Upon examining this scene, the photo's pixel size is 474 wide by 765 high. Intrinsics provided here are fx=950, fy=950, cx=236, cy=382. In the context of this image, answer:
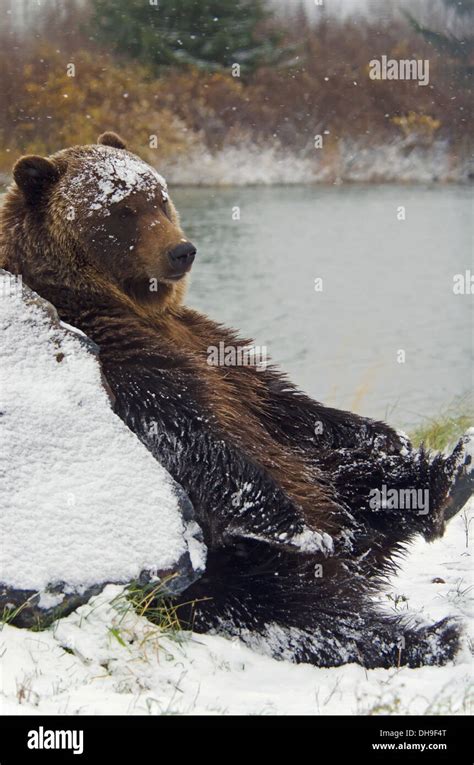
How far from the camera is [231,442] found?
13.4 feet

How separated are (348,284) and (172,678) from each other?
41.1 ft

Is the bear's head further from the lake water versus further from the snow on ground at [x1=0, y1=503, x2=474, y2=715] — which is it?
the lake water

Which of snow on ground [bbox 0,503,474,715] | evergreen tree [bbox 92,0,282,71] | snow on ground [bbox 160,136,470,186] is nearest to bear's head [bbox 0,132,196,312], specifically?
snow on ground [bbox 0,503,474,715]

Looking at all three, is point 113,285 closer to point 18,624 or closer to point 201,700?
point 18,624

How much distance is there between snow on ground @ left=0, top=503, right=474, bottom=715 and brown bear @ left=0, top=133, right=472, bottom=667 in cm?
16

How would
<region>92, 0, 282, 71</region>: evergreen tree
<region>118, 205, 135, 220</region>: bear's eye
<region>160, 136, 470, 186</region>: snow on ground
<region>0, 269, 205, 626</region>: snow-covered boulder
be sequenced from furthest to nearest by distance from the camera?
1. <region>160, 136, 470, 186</region>: snow on ground
2. <region>92, 0, 282, 71</region>: evergreen tree
3. <region>118, 205, 135, 220</region>: bear's eye
4. <region>0, 269, 205, 626</region>: snow-covered boulder

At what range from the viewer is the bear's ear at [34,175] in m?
4.38

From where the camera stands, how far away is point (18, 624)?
346cm

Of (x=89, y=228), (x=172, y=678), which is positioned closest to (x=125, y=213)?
(x=89, y=228)

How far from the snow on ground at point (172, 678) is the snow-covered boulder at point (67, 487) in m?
0.15

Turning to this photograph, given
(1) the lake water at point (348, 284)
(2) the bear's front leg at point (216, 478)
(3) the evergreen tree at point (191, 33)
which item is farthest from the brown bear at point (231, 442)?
(3) the evergreen tree at point (191, 33)

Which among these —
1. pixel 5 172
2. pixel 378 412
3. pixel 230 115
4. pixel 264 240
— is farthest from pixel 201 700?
pixel 264 240

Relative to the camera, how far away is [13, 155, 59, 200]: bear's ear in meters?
4.38
